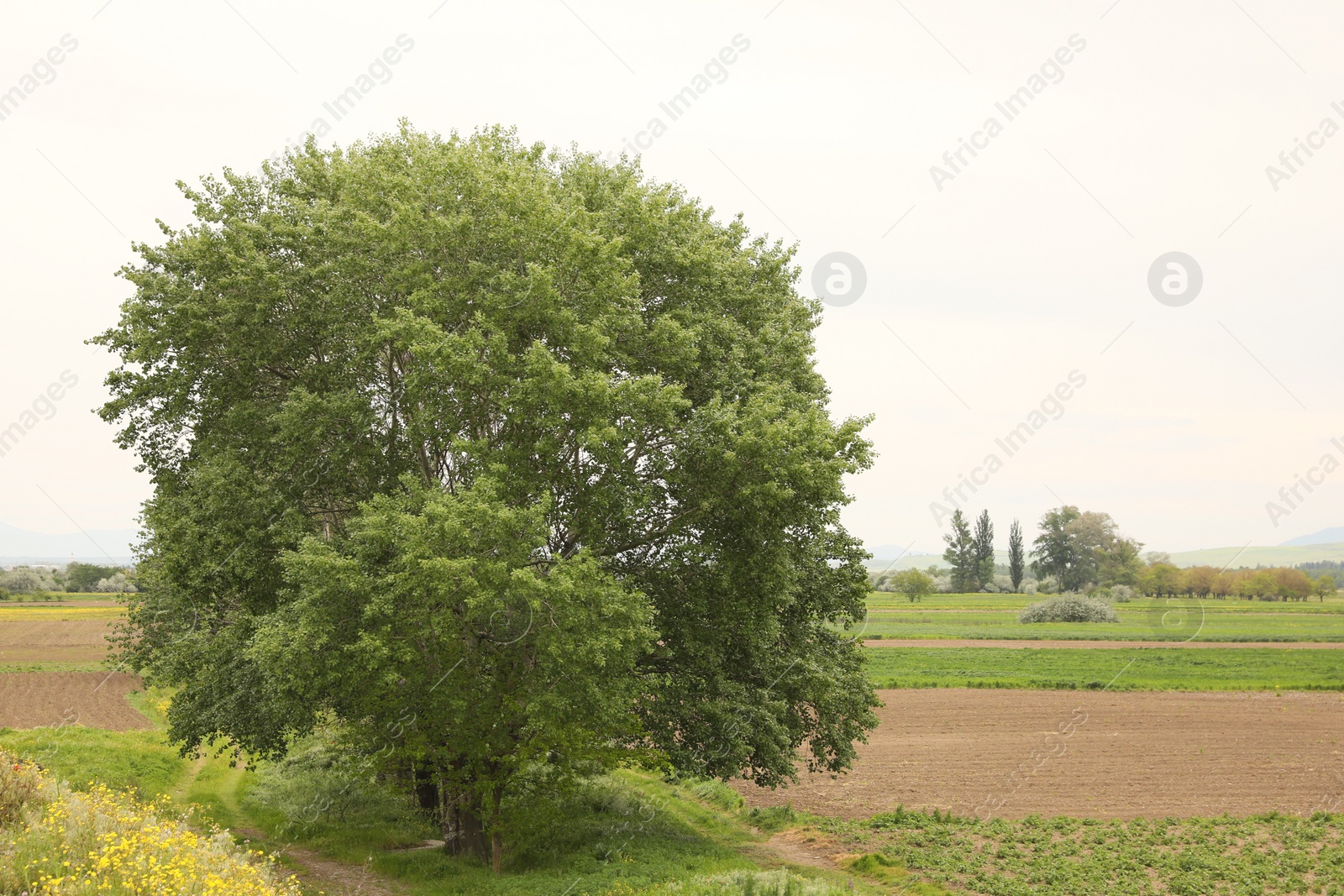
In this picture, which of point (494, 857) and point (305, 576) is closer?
point (305, 576)

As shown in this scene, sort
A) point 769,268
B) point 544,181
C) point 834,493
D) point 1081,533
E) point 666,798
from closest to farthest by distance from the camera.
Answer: point 834,493 < point 544,181 < point 769,268 < point 666,798 < point 1081,533

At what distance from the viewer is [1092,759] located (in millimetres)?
33969

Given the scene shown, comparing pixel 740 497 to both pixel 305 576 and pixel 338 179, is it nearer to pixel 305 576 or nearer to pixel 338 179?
pixel 305 576

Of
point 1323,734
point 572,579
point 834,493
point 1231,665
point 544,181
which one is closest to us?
point 572,579

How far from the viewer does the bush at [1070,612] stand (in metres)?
100

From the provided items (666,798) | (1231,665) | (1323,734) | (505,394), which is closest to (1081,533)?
(1231,665)

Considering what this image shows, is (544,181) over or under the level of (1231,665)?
over

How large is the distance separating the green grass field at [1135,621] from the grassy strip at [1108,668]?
8123mm

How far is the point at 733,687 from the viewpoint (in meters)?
21.4

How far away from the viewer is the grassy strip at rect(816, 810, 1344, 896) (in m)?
20.1

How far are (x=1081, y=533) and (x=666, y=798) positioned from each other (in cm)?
15191

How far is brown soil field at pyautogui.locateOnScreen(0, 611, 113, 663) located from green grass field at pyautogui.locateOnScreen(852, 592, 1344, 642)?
5555cm

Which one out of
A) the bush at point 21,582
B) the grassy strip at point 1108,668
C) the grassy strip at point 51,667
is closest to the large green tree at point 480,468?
the grassy strip at point 1108,668

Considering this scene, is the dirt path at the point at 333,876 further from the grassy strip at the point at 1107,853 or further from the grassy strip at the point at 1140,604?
the grassy strip at the point at 1140,604
